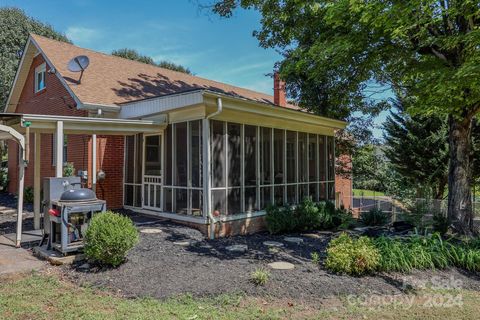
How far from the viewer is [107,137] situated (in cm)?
1081

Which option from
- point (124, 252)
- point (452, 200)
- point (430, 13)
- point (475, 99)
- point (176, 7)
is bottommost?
point (124, 252)

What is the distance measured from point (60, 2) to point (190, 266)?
1420 cm

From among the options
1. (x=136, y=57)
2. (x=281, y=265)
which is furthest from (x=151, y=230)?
(x=136, y=57)

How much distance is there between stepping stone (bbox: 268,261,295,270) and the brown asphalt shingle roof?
21.1ft

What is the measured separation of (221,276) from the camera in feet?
17.8

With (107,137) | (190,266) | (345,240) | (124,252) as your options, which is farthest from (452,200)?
(107,137)

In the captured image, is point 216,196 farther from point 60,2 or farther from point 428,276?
point 60,2

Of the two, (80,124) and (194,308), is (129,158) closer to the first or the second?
(80,124)

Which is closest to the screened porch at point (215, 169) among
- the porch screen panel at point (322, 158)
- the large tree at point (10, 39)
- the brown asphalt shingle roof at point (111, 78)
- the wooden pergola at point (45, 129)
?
the porch screen panel at point (322, 158)

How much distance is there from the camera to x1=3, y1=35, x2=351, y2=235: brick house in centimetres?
834

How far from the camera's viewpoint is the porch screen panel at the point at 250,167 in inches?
371

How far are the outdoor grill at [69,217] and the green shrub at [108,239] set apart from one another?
0.63 m

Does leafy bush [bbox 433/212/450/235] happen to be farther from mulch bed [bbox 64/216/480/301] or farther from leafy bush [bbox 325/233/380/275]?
leafy bush [bbox 325/233/380/275]

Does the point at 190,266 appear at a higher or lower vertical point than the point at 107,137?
lower
